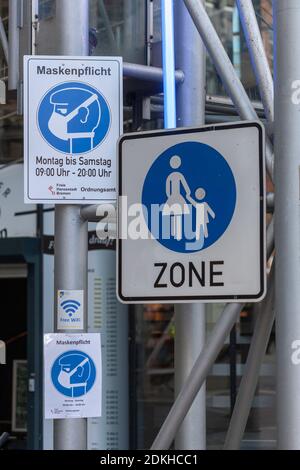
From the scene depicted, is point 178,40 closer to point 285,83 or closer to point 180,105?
point 180,105

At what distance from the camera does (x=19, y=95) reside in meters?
6.05

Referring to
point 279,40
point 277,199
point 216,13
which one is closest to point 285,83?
point 279,40

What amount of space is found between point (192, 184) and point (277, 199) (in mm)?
390

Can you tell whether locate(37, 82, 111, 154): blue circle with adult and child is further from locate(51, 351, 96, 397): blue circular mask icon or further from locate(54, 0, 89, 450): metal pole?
locate(51, 351, 96, 397): blue circular mask icon

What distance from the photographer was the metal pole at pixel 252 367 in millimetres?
4582

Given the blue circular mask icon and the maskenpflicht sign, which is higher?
the maskenpflicht sign

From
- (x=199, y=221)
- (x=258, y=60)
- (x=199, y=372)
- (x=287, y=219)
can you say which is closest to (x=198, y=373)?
(x=199, y=372)

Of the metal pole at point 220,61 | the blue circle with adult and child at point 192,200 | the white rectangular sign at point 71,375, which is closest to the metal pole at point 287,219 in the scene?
the blue circle with adult and child at point 192,200

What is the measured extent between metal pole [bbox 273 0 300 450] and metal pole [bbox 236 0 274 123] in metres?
1.22

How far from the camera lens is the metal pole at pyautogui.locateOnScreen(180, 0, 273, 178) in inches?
203

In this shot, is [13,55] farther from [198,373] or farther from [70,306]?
[198,373]

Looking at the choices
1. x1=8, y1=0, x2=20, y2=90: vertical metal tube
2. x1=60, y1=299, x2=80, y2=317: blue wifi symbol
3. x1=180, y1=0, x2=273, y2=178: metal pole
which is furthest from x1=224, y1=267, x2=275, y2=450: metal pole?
x1=8, y1=0, x2=20, y2=90: vertical metal tube

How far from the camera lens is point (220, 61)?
207 inches
